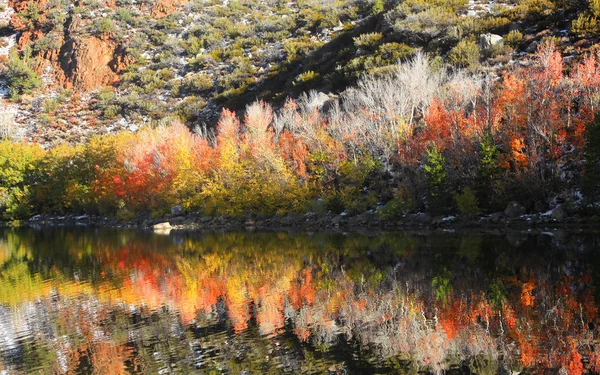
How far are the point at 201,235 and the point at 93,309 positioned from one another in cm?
2431

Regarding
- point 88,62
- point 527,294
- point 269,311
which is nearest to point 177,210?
point 269,311

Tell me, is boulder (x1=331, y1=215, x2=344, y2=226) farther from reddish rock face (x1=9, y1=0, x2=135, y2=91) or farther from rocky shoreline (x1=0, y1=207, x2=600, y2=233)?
reddish rock face (x1=9, y1=0, x2=135, y2=91)

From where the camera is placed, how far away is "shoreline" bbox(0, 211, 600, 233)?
96.1ft

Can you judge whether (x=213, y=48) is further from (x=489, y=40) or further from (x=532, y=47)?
(x=532, y=47)

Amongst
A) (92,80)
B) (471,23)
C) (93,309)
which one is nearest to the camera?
(93,309)

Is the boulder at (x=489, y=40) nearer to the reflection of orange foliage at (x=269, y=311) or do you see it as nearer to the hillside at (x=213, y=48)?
the hillside at (x=213, y=48)

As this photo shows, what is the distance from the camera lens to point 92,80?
107 m

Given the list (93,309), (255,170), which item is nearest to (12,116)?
(255,170)

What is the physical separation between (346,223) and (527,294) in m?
24.5

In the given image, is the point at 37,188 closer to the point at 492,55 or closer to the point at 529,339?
the point at 492,55

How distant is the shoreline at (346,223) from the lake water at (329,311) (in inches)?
103

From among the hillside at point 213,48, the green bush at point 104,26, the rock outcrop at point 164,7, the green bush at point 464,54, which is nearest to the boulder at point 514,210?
the hillside at point 213,48

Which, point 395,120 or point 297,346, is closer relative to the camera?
point 297,346

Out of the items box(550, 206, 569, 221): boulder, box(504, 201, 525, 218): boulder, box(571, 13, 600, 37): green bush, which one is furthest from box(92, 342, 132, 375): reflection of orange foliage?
box(571, 13, 600, 37): green bush
